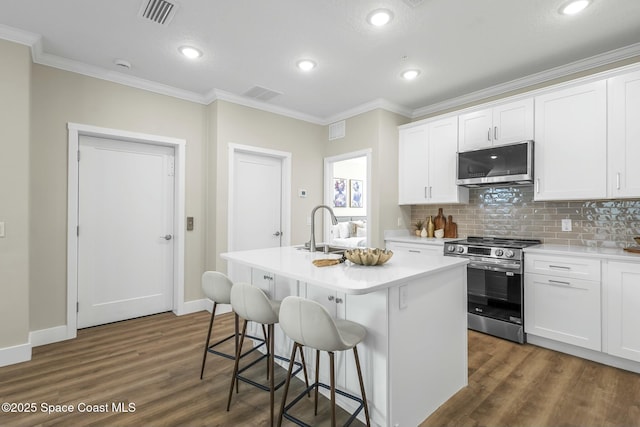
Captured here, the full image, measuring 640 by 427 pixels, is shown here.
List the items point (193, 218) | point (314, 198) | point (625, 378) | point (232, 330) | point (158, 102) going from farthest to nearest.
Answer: point (314, 198)
point (193, 218)
point (158, 102)
point (232, 330)
point (625, 378)

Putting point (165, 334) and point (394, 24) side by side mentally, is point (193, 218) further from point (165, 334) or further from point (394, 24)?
point (394, 24)

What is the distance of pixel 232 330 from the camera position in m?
3.34

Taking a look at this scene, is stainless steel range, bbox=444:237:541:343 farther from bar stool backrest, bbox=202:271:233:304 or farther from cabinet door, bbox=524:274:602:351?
bar stool backrest, bbox=202:271:233:304

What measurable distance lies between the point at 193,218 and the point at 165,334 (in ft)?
4.48

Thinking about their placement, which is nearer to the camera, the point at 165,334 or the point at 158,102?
the point at 165,334

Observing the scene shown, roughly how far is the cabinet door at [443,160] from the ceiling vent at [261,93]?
2017 mm

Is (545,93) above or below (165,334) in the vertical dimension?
above

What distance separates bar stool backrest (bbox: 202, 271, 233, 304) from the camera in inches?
88.8

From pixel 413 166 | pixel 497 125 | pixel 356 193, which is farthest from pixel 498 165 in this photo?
pixel 356 193

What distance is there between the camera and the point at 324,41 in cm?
277

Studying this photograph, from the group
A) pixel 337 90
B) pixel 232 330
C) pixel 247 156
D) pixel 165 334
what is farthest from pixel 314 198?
pixel 165 334

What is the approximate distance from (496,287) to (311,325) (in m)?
2.41

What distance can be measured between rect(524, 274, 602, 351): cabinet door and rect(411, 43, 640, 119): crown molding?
205cm

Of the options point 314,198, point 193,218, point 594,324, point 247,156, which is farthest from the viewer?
point 314,198
